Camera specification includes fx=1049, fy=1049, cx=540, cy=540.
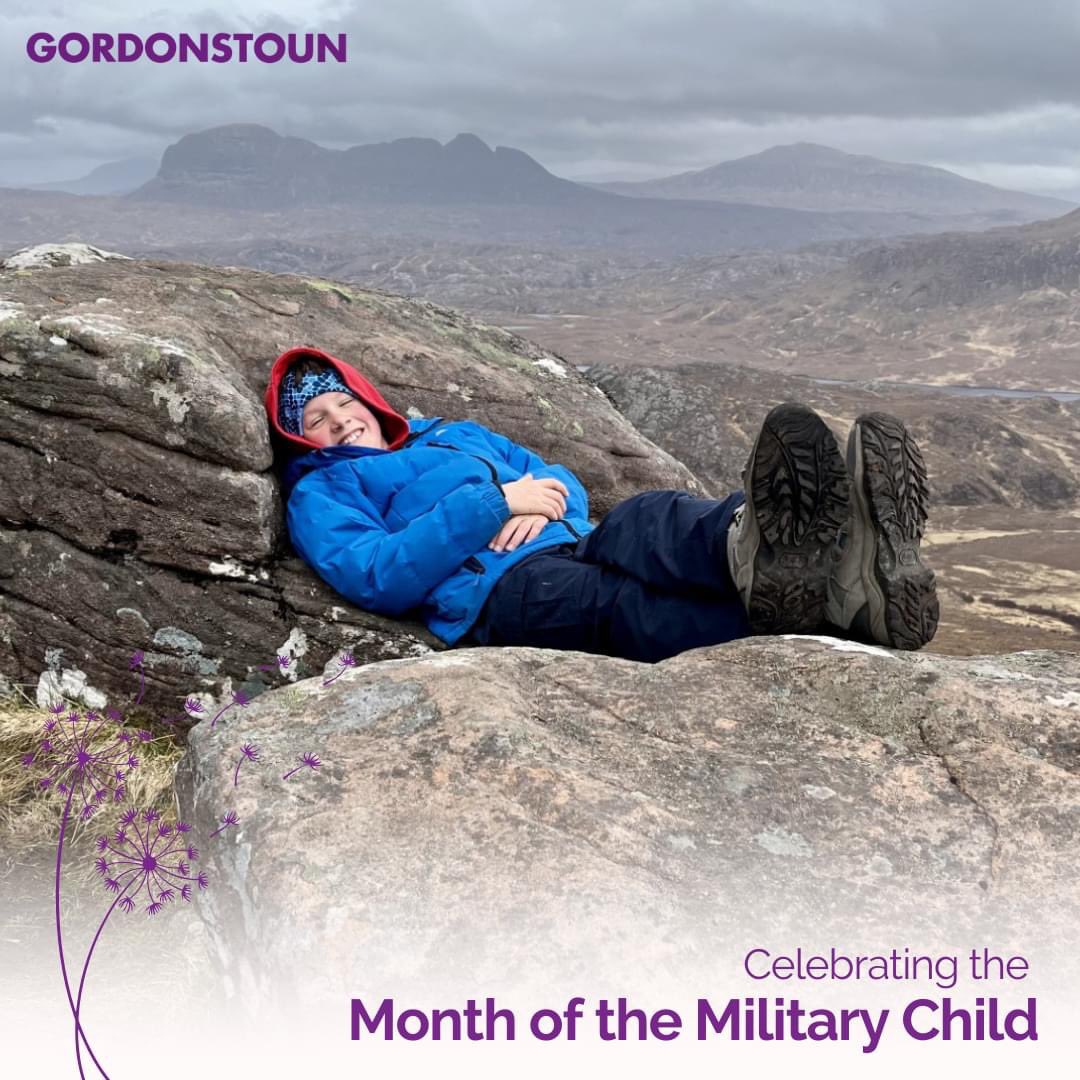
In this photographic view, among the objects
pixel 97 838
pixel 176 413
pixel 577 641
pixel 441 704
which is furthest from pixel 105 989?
pixel 176 413

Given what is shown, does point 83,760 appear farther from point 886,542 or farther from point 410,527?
point 886,542

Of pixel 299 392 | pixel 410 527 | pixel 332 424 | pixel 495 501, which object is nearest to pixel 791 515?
pixel 495 501

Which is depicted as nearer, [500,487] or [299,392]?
[500,487]

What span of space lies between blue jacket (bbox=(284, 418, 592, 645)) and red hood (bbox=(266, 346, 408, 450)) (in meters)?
0.33

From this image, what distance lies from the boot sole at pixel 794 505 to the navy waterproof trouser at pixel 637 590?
0.44 metres

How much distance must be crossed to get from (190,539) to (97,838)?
2194 mm

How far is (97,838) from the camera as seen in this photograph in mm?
6133

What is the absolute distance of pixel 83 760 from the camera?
20.6 ft

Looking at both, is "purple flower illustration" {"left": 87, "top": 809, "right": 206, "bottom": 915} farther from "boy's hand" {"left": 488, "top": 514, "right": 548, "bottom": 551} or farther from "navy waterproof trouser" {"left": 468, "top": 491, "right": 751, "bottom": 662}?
"boy's hand" {"left": 488, "top": 514, "right": 548, "bottom": 551}

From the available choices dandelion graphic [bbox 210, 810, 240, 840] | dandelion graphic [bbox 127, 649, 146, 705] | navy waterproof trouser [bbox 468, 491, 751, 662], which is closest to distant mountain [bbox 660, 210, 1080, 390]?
navy waterproof trouser [bbox 468, 491, 751, 662]

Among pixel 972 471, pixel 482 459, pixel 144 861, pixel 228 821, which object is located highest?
pixel 482 459

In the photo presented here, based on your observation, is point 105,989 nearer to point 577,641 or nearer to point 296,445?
point 577,641

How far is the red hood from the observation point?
7.90m

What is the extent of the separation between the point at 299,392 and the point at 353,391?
42 centimetres
